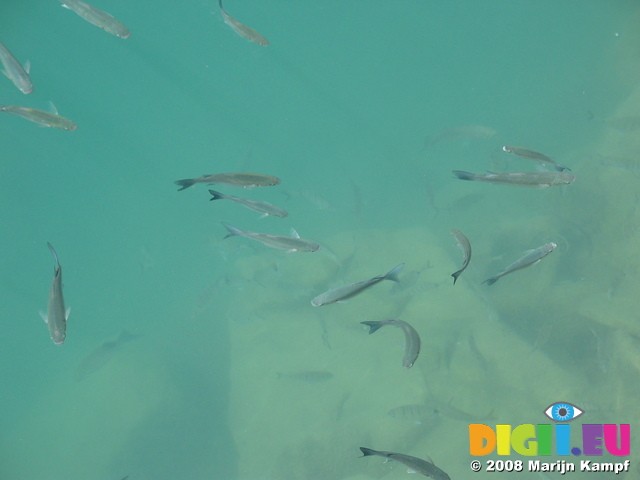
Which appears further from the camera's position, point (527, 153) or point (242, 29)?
point (242, 29)

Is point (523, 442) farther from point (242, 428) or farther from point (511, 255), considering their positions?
point (242, 428)

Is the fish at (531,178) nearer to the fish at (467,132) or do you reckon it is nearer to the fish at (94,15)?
the fish at (94,15)

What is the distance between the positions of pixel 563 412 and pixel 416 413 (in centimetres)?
191

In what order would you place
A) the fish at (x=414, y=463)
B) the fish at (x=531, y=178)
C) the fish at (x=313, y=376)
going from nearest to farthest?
the fish at (x=414, y=463) < the fish at (x=531, y=178) < the fish at (x=313, y=376)

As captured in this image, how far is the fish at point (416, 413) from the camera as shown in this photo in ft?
17.8

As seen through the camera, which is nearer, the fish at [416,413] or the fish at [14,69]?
the fish at [14,69]

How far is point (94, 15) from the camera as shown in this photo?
3838mm

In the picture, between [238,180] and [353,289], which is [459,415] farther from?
[238,180]

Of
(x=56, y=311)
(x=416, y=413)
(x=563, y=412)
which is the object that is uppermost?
(x=56, y=311)

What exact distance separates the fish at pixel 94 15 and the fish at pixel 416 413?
602 centimetres

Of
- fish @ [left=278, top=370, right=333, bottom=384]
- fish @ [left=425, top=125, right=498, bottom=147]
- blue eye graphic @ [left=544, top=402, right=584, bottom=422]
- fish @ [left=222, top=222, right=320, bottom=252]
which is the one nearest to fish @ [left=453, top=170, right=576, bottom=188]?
fish @ [left=222, top=222, right=320, bottom=252]

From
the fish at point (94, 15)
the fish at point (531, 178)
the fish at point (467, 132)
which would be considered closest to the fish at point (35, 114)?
the fish at point (94, 15)

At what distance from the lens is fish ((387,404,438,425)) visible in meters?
5.44

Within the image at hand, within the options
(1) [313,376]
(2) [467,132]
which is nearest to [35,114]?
(1) [313,376]
